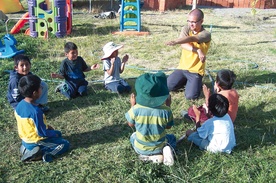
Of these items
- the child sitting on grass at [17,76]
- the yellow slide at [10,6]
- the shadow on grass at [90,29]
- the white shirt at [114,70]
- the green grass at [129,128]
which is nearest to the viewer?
the green grass at [129,128]

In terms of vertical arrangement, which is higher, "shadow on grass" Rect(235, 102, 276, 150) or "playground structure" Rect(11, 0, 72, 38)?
"playground structure" Rect(11, 0, 72, 38)

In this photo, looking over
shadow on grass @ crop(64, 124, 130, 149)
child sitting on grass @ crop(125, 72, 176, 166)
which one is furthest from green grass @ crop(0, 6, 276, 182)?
child sitting on grass @ crop(125, 72, 176, 166)

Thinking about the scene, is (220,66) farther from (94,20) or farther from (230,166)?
(94,20)

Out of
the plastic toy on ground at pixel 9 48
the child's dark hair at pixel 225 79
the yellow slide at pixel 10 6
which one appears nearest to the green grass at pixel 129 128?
the plastic toy on ground at pixel 9 48

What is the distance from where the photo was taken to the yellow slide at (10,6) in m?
12.2

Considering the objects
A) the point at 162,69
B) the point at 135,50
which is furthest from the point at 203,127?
the point at 135,50

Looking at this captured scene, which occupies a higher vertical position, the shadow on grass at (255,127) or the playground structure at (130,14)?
the playground structure at (130,14)

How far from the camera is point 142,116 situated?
3225 millimetres

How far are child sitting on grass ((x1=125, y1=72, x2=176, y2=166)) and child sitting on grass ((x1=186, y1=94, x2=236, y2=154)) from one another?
1.48ft

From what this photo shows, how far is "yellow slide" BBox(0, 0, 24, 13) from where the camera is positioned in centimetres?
1221

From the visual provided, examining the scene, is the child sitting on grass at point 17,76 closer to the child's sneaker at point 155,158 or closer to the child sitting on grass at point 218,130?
the child's sneaker at point 155,158

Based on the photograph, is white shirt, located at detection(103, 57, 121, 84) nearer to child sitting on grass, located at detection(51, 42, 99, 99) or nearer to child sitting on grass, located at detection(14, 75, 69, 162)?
child sitting on grass, located at detection(51, 42, 99, 99)

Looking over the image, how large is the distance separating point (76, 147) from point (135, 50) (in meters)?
4.27

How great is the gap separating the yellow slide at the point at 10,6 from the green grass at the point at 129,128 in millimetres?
4848
